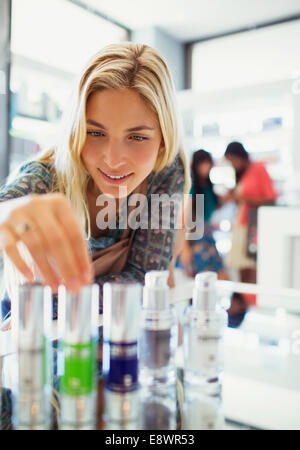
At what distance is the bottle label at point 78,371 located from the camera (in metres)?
0.36

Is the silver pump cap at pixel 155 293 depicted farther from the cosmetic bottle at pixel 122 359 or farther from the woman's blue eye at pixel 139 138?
the woman's blue eye at pixel 139 138

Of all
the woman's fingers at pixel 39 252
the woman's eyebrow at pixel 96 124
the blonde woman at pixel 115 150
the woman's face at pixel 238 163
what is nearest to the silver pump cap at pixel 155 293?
the woman's fingers at pixel 39 252

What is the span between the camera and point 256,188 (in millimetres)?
2324

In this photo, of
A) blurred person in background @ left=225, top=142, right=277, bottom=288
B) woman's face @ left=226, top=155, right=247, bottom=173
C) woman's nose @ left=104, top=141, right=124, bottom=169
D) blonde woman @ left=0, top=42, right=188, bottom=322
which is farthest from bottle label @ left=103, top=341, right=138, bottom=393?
woman's face @ left=226, top=155, right=247, bottom=173

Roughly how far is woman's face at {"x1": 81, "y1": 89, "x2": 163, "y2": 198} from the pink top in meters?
1.61

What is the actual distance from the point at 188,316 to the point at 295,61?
3.27 metres

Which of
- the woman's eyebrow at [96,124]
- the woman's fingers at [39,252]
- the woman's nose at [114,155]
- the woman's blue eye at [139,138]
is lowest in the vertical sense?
the woman's fingers at [39,252]

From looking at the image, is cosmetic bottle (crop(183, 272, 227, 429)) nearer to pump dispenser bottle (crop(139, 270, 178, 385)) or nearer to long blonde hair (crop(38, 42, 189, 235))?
pump dispenser bottle (crop(139, 270, 178, 385))

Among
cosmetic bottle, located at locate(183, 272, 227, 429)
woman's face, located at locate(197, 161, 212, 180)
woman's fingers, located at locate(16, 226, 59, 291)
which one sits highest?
woman's face, located at locate(197, 161, 212, 180)

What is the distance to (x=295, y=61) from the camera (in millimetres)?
3229

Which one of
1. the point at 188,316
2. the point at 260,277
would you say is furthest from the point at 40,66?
the point at 188,316

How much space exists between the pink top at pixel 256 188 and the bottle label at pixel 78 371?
2060 millimetres

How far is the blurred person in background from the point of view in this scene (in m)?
2.32
